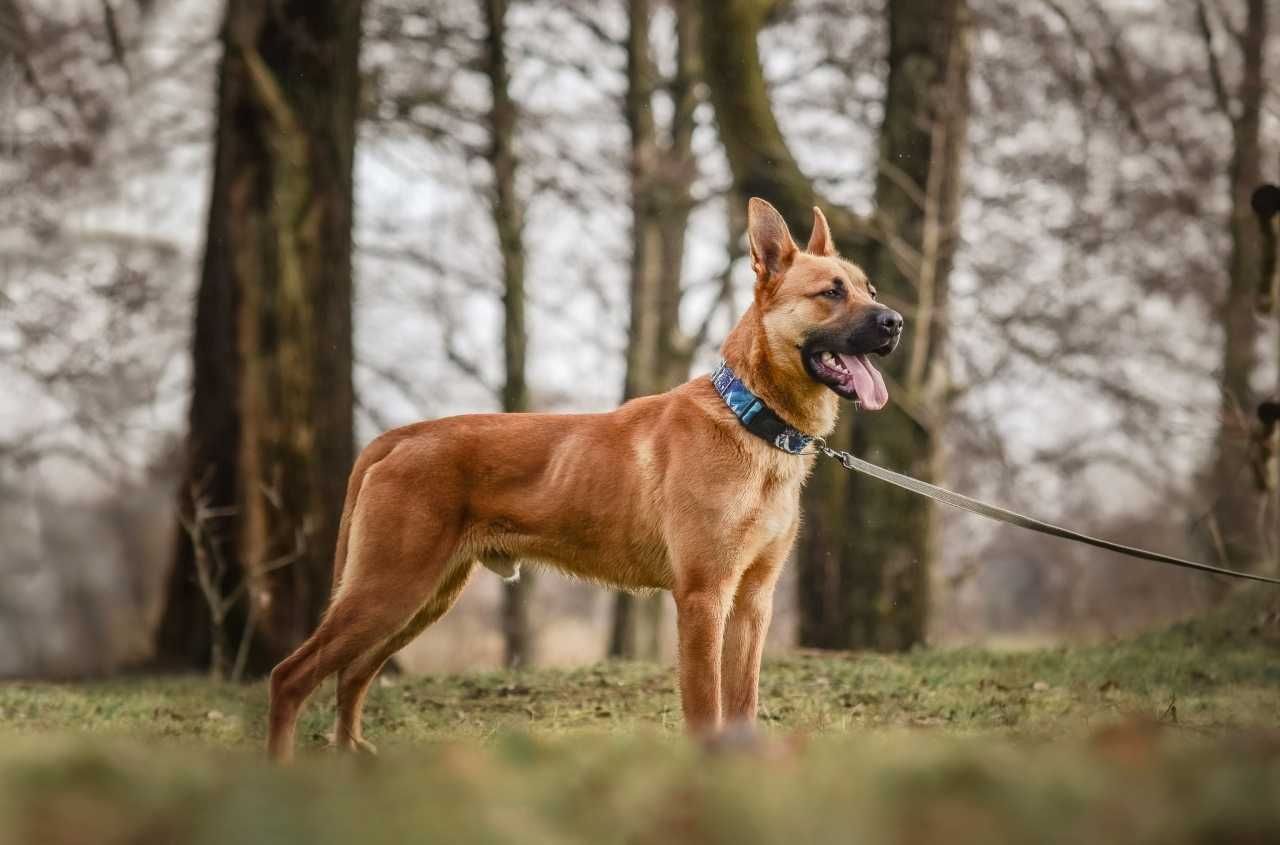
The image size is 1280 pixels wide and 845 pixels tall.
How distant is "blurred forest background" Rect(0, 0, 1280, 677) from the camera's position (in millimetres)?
10344

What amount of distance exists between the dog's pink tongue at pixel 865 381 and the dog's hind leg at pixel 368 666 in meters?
2.01

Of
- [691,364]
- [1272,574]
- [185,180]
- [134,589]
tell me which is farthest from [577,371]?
[134,589]

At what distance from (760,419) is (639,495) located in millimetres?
661

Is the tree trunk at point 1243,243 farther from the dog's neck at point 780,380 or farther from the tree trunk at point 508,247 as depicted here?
the dog's neck at point 780,380

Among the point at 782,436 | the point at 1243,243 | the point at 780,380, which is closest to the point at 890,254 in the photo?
the point at 780,380

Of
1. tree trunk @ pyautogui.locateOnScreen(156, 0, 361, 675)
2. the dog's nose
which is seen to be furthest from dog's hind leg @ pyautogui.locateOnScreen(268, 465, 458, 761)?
tree trunk @ pyautogui.locateOnScreen(156, 0, 361, 675)

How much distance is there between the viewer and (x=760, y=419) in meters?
5.93

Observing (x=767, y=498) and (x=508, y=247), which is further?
(x=508, y=247)

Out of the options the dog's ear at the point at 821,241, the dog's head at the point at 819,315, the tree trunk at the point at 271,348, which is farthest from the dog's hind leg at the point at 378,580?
the tree trunk at the point at 271,348

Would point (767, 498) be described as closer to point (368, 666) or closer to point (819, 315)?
point (819, 315)

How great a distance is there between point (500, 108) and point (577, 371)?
4.29 m

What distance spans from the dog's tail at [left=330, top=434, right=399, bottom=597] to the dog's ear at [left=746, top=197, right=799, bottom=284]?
76.0 inches

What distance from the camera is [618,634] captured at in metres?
16.2

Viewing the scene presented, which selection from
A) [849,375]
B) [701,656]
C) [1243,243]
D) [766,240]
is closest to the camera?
[701,656]
